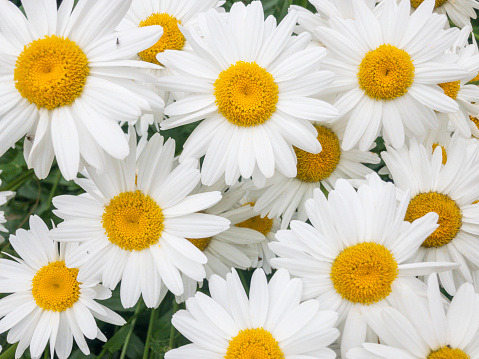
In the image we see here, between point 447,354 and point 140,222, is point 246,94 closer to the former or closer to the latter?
point 140,222

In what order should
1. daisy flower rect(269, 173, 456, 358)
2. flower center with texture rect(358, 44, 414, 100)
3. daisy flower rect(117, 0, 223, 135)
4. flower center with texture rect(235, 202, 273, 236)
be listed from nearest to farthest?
1. daisy flower rect(269, 173, 456, 358)
2. flower center with texture rect(358, 44, 414, 100)
3. daisy flower rect(117, 0, 223, 135)
4. flower center with texture rect(235, 202, 273, 236)

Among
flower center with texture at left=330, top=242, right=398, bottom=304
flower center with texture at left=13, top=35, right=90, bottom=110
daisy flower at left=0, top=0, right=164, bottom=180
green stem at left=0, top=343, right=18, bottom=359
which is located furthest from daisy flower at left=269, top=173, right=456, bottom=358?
green stem at left=0, top=343, right=18, bottom=359

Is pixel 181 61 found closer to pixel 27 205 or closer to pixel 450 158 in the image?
pixel 450 158

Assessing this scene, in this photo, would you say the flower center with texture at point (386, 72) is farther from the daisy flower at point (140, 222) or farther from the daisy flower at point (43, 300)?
the daisy flower at point (43, 300)

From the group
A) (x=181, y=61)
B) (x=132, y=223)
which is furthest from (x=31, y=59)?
(x=132, y=223)

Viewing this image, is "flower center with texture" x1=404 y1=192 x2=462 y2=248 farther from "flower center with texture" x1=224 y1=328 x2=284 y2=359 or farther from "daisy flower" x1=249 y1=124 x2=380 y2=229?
"flower center with texture" x1=224 y1=328 x2=284 y2=359

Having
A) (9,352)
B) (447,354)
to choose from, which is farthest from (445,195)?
(9,352)

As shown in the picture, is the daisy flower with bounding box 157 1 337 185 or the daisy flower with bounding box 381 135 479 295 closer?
the daisy flower with bounding box 157 1 337 185
